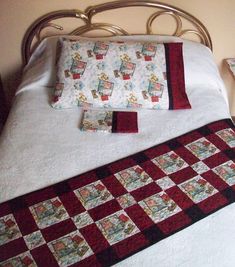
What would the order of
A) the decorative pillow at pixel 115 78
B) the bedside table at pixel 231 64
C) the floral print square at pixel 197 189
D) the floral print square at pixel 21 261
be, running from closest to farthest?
the floral print square at pixel 21 261
the floral print square at pixel 197 189
the decorative pillow at pixel 115 78
the bedside table at pixel 231 64

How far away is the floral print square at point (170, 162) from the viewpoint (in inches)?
55.3

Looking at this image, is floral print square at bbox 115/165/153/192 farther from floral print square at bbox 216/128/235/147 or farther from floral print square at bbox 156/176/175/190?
floral print square at bbox 216/128/235/147

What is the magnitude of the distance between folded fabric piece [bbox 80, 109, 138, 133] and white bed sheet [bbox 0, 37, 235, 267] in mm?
30

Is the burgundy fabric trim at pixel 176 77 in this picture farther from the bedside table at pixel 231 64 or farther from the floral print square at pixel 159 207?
the floral print square at pixel 159 207

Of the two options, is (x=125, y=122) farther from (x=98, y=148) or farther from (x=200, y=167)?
(x=200, y=167)

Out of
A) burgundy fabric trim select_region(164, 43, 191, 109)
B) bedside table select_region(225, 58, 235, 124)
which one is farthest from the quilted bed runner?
bedside table select_region(225, 58, 235, 124)

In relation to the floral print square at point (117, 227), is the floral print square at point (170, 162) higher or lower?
higher

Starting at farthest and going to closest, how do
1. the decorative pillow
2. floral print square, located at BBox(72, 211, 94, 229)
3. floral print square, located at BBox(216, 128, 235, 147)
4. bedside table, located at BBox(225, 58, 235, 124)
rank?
bedside table, located at BBox(225, 58, 235, 124) → the decorative pillow → floral print square, located at BBox(216, 128, 235, 147) → floral print square, located at BBox(72, 211, 94, 229)

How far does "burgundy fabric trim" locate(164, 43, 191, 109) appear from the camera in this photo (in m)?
1.78

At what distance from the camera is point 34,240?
1113 millimetres

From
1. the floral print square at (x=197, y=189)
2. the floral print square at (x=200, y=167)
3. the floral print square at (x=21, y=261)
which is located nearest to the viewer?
the floral print square at (x=21, y=261)

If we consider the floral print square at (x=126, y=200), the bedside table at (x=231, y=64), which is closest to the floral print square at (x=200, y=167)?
the floral print square at (x=126, y=200)

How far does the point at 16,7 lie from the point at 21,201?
4.13 ft

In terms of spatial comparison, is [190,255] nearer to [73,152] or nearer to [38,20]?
[73,152]
